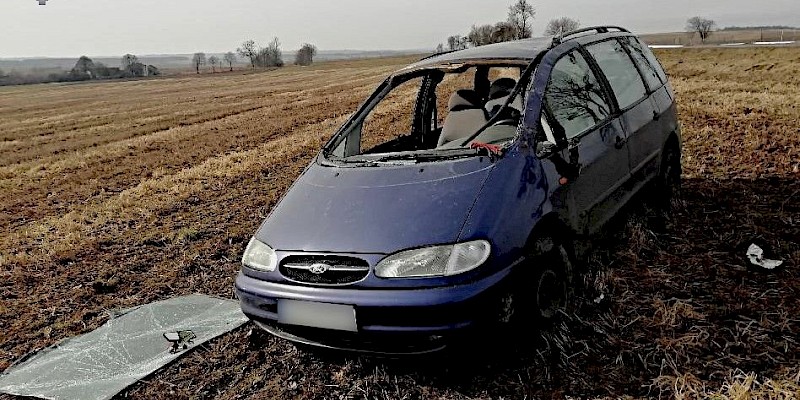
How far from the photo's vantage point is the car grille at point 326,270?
2867mm

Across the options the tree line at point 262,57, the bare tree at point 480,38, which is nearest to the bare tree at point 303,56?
the tree line at point 262,57

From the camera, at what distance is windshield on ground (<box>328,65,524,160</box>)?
383 centimetres

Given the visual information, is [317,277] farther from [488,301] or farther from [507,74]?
[507,74]

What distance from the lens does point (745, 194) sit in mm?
5648

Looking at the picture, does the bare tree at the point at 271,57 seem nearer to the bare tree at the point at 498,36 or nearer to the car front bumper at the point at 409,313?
the bare tree at the point at 498,36

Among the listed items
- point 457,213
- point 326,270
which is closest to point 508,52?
point 457,213

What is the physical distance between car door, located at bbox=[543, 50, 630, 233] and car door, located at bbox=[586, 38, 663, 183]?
17 cm

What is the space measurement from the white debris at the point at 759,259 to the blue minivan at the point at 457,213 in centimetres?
85

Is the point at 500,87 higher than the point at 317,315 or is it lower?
higher

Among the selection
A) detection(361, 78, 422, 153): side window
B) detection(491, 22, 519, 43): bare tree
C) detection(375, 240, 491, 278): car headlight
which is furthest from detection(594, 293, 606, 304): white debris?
detection(491, 22, 519, 43): bare tree

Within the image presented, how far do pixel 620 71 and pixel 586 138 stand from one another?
1.21 m

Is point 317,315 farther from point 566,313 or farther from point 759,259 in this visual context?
point 759,259

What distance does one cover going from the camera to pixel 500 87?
15.6 feet

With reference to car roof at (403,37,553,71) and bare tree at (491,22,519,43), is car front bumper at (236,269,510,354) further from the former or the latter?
bare tree at (491,22,519,43)
